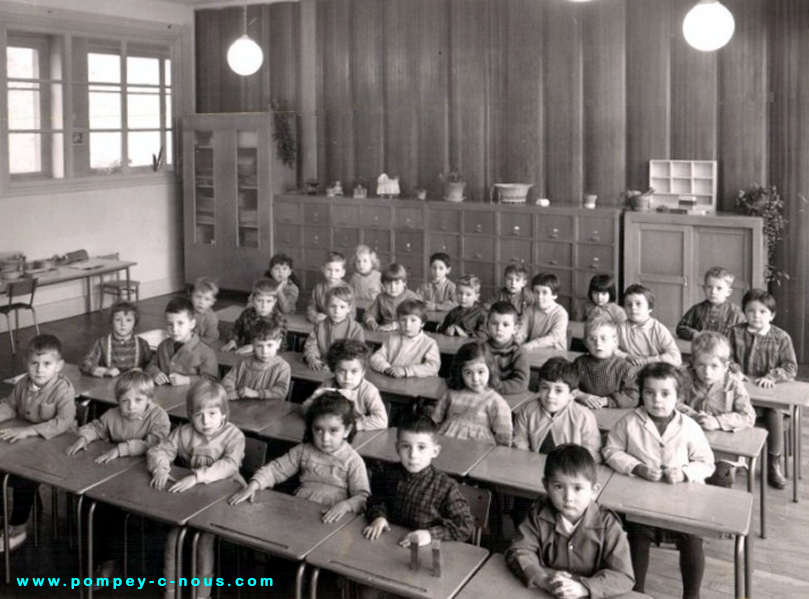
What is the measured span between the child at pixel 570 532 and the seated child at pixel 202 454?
1250 mm

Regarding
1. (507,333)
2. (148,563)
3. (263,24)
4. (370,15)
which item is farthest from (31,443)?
(263,24)

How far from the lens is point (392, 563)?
8.85 ft

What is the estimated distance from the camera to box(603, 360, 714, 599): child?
10.7ft

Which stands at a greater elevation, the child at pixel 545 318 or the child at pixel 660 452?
the child at pixel 545 318

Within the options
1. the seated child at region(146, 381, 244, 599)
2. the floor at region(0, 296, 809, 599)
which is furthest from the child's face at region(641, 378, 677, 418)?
the seated child at region(146, 381, 244, 599)

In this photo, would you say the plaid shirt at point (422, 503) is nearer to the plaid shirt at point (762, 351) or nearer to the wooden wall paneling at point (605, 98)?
the plaid shirt at point (762, 351)

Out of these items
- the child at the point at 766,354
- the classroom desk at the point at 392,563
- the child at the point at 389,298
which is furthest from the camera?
the child at the point at 389,298

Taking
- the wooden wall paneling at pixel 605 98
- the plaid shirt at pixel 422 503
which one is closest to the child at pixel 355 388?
the plaid shirt at pixel 422 503

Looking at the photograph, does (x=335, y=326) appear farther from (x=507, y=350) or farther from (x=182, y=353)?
(x=507, y=350)

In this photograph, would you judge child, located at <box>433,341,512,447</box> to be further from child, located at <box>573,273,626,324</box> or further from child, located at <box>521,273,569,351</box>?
child, located at <box>573,273,626,324</box>

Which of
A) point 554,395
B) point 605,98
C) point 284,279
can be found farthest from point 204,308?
point 605,98

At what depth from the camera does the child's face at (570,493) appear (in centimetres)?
271

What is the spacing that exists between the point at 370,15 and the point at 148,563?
21.5 ft

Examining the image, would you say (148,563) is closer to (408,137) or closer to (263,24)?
(408,137)
